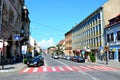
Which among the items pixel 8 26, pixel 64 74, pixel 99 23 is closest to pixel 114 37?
pixel 99 23

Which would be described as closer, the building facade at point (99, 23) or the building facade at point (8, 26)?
the building facade at point (8, 26)

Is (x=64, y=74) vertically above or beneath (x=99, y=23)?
beneath

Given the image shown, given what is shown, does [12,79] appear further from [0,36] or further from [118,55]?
[118,55]

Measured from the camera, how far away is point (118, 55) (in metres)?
48.6

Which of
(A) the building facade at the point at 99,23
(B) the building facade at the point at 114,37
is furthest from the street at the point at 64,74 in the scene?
(A) the building facade at the point at 99,23

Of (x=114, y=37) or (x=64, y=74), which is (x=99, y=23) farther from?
(x=64, y=74)

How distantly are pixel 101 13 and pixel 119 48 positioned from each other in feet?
42.5

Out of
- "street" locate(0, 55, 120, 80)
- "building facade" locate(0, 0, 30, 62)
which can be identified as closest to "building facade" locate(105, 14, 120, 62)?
"building facade" locate(0, 0, 30, 62)

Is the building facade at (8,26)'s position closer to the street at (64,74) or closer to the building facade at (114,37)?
the street at (64,74)

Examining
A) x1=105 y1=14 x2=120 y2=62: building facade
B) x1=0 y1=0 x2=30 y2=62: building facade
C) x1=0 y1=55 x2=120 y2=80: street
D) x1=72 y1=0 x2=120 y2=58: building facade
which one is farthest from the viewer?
x1=72 y1=0 x2=120 y2=58: building facade

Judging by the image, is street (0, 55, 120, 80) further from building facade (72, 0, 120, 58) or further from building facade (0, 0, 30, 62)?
building facade (72, 0, 120, 58)

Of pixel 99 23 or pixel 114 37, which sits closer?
pixel 114 37

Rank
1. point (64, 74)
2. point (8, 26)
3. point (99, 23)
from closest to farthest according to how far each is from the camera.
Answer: point (64, 74) → point (8, 26) → point (99, 23)

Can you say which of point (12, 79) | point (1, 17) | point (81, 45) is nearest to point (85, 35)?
point (81, 45)
